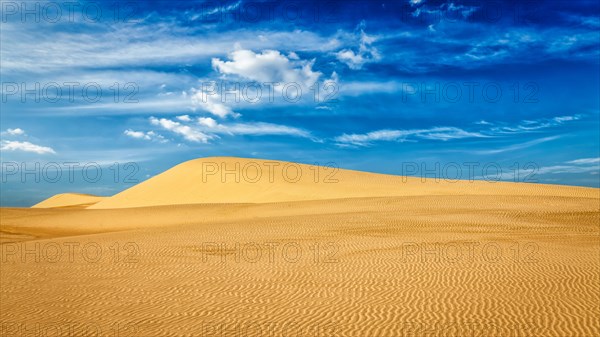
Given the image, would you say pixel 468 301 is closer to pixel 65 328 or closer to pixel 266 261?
pixel 266 261

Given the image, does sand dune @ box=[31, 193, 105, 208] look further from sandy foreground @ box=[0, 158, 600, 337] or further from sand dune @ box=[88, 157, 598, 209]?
sandy foreground @ box=[0, 158, 600, 337]

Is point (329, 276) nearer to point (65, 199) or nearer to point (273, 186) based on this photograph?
point (273, 186)

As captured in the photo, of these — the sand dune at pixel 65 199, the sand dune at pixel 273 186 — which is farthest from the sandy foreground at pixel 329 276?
the sand dune at pixel 65 199

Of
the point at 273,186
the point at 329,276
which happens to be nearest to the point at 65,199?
the point at 273,186

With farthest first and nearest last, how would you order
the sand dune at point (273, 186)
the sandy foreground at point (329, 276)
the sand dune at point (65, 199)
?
the sand dune at point (65, 199), the sand dune at point (273, 186), the sandy foreground at point (329, 276)

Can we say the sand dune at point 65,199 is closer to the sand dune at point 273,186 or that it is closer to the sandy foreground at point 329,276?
the sand dune at point 273,186

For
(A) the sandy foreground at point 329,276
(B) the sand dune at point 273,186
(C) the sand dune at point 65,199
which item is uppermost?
(B) the sand dune at point 273,186

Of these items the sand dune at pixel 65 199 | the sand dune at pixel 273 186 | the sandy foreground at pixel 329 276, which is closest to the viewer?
the sandy foreground at pixel 329 276

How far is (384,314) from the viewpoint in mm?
10641

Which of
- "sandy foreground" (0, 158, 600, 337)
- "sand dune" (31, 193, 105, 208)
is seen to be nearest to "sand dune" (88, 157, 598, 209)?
"sandy foreground" (0, 158, 600, 337)

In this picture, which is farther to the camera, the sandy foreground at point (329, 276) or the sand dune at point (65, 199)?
the sand dune at point (65, 199)

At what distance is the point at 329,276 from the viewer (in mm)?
14664

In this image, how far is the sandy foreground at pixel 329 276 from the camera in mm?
10047

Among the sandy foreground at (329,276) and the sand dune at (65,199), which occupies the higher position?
the sandy foreground at (329,276)
